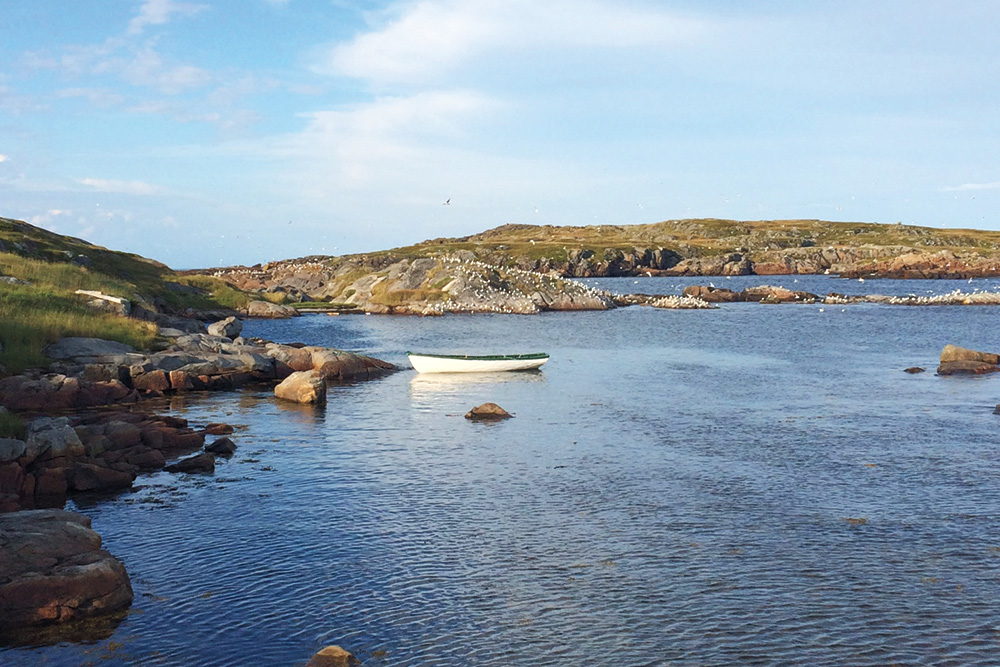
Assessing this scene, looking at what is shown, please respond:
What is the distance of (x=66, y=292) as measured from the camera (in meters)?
60.9

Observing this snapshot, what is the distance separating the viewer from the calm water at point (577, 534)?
1752 cm

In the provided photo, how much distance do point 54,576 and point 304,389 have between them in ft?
93.1

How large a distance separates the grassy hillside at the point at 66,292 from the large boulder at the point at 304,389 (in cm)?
1267

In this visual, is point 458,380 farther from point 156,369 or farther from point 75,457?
point 75,457

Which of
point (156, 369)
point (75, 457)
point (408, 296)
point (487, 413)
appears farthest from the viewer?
point (408, 296)

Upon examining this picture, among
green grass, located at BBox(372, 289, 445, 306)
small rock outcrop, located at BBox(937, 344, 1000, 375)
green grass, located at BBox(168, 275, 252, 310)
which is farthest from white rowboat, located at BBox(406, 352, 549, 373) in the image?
green grass, located at BBox(372, 289, 445, 306)

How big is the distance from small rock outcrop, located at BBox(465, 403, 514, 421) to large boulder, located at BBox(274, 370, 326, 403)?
354 inches

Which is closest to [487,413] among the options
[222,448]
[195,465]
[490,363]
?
[222,448]

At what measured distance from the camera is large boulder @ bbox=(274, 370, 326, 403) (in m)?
46.7

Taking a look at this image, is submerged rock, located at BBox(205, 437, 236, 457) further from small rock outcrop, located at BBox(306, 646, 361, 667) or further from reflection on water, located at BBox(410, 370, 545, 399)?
small rock outcrop, located at BBox(306, 646, 361, 667)

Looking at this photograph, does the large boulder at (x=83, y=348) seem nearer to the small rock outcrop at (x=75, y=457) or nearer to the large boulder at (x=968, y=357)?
the small rock outcrop at (x=75, y=457)

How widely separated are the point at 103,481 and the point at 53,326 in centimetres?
2628

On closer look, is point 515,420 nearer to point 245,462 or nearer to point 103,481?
point 245,462

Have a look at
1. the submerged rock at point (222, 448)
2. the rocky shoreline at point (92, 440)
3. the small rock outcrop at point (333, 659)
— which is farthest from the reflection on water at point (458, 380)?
the small rock outcrop at point (333, 659)
